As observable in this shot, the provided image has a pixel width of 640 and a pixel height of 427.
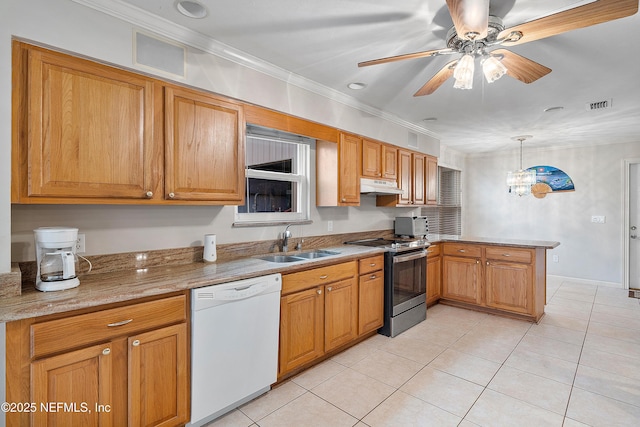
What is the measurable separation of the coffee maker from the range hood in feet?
8.66

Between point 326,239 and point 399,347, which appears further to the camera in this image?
point 326,239

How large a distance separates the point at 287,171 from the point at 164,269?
1.57 m

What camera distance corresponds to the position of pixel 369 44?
7.90 ft

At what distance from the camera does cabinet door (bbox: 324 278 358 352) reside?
9.07 ft

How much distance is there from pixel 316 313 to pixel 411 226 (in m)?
2.26

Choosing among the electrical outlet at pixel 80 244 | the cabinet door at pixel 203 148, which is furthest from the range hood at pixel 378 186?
the electrical outlet at pixel 80 244

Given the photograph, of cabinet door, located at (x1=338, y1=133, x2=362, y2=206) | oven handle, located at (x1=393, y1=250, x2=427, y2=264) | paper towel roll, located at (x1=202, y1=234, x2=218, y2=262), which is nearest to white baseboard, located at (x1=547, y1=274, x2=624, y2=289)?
oven handle, located at (x1=393, y1=250, x2=427, y2=264)

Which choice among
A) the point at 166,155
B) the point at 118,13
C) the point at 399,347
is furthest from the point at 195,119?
the point at 399,347

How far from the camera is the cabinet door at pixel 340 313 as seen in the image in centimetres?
276

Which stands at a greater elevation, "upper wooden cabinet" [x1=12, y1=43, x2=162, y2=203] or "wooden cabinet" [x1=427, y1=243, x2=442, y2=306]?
"upper wooden cabinet" [x1=12, y1=43, x2=162, y2=203]

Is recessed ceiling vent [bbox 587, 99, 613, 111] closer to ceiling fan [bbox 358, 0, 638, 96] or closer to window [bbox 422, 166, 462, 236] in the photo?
ceiling fan [bbox 358, 0, 638, 96]

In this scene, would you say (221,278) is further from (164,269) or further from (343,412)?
(343,412)

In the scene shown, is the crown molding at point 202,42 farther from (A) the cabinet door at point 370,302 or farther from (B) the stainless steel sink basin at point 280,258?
(A) the cabinet door at point 370,302

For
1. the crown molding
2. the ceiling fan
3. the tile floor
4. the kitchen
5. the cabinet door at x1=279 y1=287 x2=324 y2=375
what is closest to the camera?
the ceiling fan
